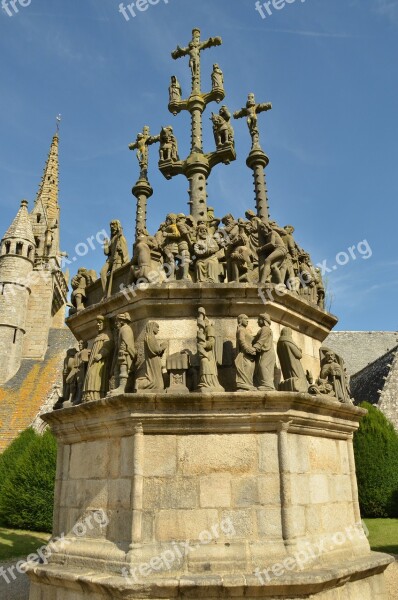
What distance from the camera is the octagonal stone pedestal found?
21.0 feet

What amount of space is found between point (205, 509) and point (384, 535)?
15165mm

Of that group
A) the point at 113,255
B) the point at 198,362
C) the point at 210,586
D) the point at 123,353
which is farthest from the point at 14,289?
the point at 210,586

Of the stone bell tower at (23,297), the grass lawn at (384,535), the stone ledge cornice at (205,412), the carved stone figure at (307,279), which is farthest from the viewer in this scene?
the stone bell tower at (23,297)

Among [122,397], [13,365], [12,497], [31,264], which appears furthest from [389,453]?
[31,264]

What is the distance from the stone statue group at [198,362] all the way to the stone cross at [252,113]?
7.11 meters

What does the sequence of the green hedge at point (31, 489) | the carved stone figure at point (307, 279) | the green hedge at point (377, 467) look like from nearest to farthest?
the carved stone figure at point (307, 279) < the green hedge at point (31, 489) < the green hedge at point (377, 467)

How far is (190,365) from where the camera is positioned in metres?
7.51

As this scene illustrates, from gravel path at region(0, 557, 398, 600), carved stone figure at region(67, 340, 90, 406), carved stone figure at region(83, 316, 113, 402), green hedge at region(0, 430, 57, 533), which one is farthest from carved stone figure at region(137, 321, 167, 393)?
green hedge at region(0, 430, 57, 533)

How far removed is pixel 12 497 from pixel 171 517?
17.9 metres

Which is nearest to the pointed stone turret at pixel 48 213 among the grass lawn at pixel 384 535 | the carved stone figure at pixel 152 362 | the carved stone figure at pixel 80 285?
the grass lawn at pixel 384 535

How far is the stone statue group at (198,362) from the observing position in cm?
721

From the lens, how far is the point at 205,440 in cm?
707

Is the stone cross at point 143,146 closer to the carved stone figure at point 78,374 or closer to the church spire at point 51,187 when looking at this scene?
the carved stone figure at point 78,374

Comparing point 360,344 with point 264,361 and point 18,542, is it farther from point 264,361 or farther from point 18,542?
point 264,361
